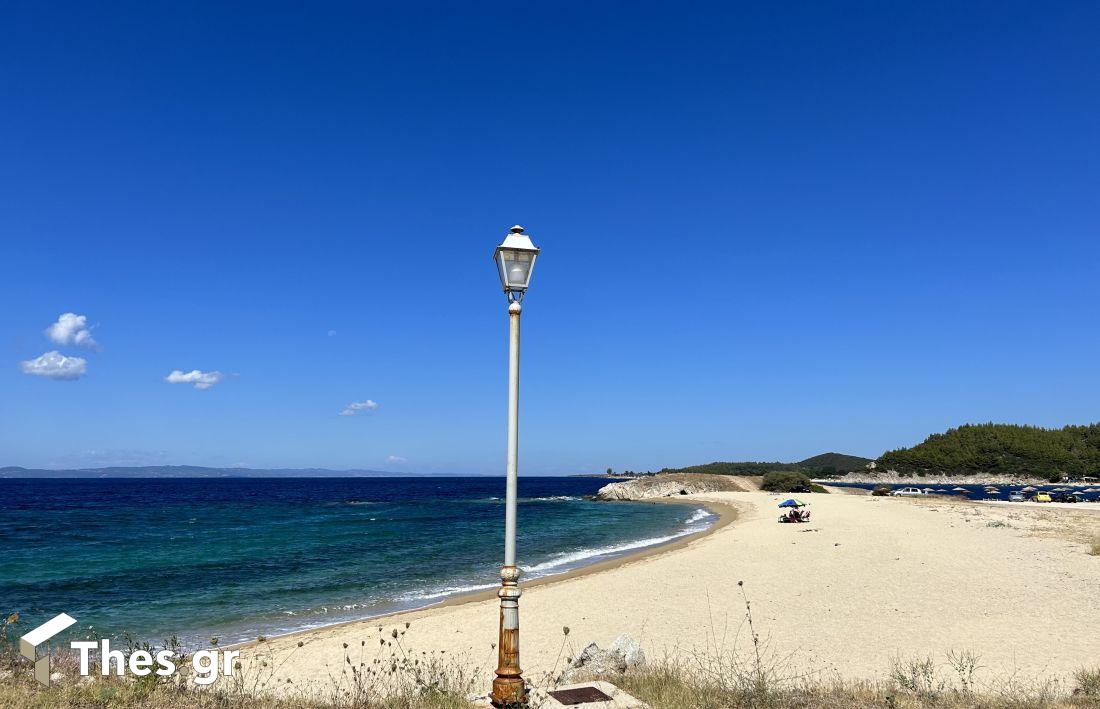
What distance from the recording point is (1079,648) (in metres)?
10.8

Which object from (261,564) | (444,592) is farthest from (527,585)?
(261,564)

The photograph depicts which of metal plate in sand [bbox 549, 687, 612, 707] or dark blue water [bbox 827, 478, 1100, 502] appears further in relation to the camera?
dark blue water [bbox 827, 478, 1100, 502]

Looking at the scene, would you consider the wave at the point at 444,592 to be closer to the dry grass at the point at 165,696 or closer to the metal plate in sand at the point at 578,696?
the dry grass at the point at 165,696

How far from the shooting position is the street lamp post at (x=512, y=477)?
5.88m

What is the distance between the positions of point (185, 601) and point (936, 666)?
64.2 feet

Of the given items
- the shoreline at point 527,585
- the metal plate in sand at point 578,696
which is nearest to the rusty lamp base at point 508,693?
the metal plate in sand at point 578,696

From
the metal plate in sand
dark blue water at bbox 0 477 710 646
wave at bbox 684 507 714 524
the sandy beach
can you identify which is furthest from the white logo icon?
wave at bbox 684 507 714 524

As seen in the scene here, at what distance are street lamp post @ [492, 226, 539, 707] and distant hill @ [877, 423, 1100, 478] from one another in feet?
502

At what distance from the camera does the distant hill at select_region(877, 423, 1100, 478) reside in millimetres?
129125

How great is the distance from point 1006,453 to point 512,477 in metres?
166

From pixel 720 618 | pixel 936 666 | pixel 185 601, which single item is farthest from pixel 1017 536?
pixel 185 601

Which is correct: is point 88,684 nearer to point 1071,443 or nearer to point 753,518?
point 753,518

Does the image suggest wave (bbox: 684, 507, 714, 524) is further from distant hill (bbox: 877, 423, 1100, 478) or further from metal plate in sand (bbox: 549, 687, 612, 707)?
distant hill (bbox: 877, 423, 1100, 478)

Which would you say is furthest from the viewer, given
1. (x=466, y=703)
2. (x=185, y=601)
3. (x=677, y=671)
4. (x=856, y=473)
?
(x=856, y=473)
